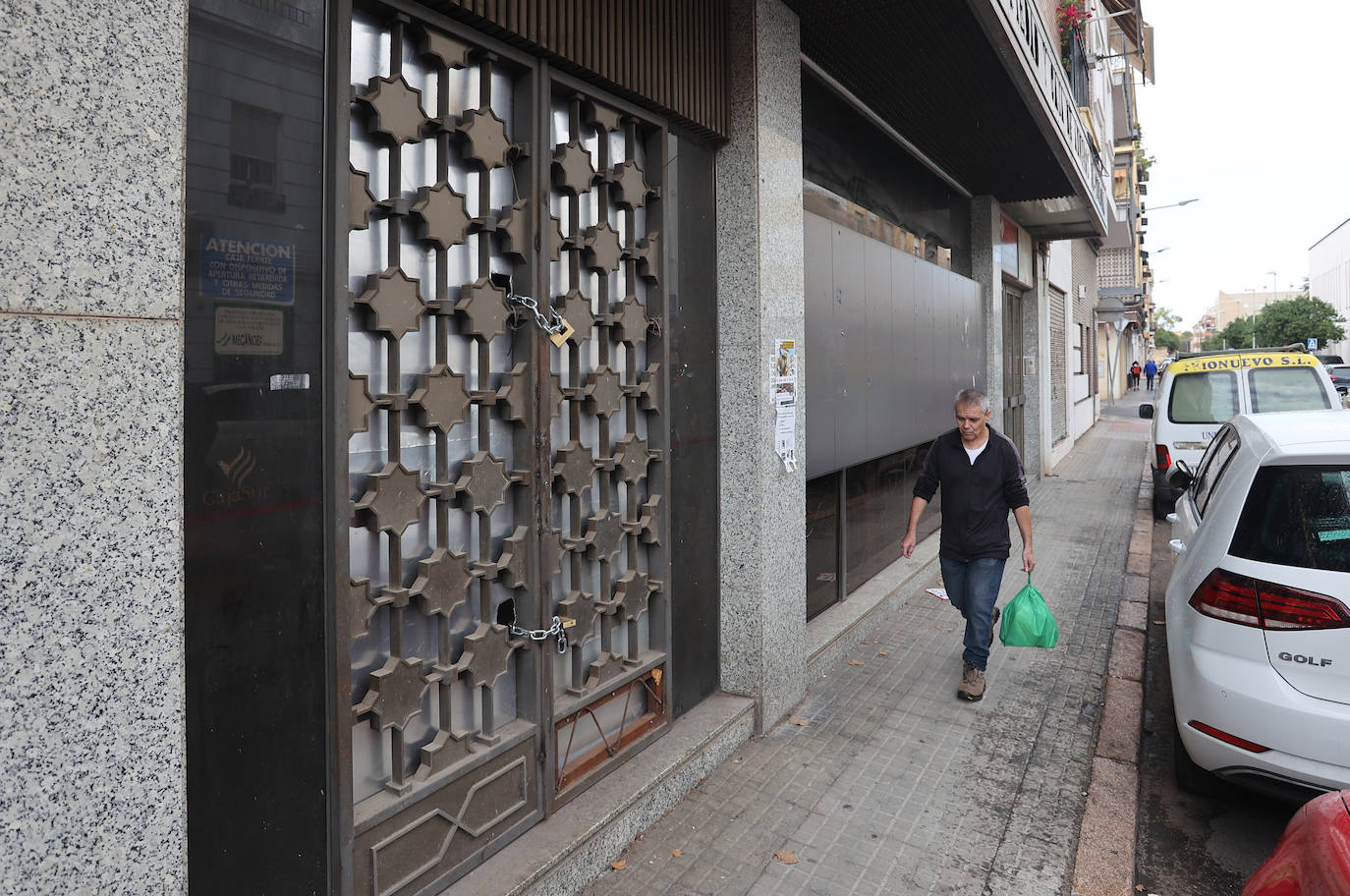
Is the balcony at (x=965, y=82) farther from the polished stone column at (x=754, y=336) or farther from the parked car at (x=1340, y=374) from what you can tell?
the parked car at (x=1340, y=374)

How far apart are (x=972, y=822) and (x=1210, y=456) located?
3729 mm

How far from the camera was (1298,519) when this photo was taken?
12.1ft

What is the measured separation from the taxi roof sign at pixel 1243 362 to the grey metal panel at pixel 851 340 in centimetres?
665

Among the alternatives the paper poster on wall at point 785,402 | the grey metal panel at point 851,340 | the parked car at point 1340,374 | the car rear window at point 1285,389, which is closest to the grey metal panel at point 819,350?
the grey metal panel at point 851,340

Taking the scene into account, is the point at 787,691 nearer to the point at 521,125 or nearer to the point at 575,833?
the point at 575,833

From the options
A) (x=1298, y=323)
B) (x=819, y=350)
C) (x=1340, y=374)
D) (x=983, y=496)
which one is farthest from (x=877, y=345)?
(x=1298, y=323)

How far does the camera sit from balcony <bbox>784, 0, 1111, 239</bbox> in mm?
5652

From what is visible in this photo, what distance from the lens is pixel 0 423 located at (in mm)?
1791

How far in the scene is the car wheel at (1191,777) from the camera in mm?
4301

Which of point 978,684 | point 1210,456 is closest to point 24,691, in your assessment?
point 978,684

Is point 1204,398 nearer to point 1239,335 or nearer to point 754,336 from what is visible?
point 754,336

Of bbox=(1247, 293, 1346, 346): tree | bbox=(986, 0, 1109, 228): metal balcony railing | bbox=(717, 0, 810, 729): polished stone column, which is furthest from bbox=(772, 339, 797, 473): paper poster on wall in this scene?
bbox=(1247, 293, 1346, 346): tree

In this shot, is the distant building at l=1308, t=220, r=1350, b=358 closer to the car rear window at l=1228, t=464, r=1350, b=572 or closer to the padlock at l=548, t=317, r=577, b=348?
the car rear window at l=1228, t=464, r=1350, b=572

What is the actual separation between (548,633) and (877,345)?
4742 mm
